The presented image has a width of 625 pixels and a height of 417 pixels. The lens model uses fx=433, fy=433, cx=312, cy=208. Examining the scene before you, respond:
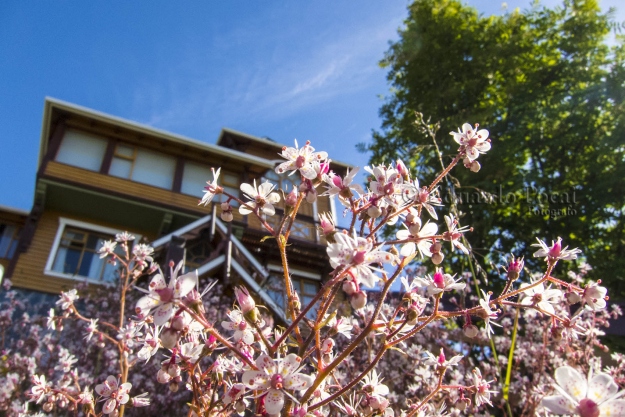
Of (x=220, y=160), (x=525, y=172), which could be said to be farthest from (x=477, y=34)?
(x=220, y=160)

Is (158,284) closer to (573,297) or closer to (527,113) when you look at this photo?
(573,297)

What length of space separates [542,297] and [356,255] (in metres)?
0.73

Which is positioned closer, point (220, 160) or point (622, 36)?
point (622, 36)

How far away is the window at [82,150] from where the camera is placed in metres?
11.8

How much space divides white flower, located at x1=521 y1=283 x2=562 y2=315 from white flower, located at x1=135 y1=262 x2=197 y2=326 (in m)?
1.02

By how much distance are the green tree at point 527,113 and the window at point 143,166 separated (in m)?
6.40

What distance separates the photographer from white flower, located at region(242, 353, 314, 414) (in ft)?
3.32

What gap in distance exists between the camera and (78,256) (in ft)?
35.9

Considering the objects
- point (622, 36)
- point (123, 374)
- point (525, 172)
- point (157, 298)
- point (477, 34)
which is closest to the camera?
point (157, 298)

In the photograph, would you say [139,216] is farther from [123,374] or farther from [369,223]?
[369,223]

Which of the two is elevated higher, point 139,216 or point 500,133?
point 500,133

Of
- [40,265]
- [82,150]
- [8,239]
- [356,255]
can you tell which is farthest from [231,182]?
[356,255]

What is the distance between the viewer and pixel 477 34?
13.6m

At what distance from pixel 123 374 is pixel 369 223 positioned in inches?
64.8
